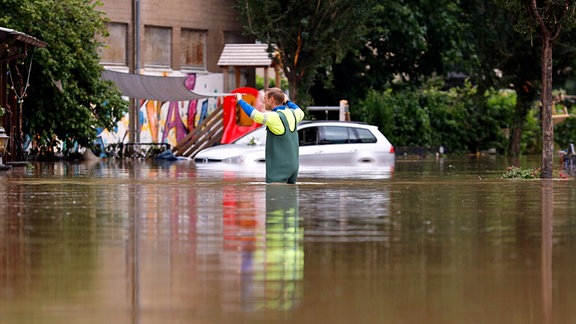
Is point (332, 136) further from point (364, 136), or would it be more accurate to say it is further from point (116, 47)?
point (116, 47)

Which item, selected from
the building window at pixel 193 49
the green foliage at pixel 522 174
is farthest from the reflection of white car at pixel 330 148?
the building window at pixel 193 49

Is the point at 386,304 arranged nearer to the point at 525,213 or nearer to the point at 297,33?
the point at 525,213

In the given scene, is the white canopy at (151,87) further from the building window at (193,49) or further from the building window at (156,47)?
the building window at (193,49)

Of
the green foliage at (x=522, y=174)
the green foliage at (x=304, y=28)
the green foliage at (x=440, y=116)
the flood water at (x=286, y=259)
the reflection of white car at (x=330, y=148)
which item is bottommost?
the flood water at (x=286, y=259)

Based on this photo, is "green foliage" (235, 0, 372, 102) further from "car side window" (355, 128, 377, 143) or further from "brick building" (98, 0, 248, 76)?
"brick building" (98, 0, 248, 76)

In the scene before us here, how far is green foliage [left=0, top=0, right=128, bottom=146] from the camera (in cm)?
4300

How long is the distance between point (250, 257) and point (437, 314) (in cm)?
302

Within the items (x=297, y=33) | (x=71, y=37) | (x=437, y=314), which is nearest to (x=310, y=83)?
(x=297, y=33)

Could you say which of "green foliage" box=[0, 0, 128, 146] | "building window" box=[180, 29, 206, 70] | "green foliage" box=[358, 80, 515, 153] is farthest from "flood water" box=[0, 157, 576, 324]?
"green foliage" box=[358, 80, 515, 153]

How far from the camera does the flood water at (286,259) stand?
828 centimetres

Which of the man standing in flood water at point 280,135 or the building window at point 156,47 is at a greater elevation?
the building window at point 156,47

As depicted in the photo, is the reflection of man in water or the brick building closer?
the reflection of man in water

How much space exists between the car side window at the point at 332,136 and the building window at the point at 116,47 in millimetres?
17540

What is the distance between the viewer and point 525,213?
16.1 meters
